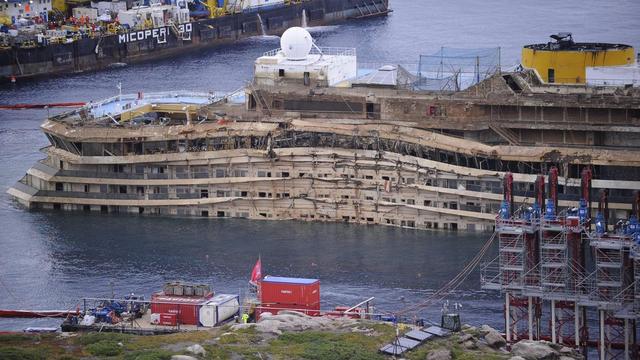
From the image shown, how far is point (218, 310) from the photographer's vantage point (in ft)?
234

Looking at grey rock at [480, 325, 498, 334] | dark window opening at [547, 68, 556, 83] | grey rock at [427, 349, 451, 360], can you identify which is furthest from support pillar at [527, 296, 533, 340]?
dark window opening at [547, 68, 556, 83]

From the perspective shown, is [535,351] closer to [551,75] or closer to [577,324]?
→ [577,324]

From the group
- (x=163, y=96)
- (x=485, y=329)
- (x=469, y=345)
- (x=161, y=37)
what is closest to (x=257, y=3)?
(x=161, y=37)

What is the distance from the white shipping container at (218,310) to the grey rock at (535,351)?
12.4m

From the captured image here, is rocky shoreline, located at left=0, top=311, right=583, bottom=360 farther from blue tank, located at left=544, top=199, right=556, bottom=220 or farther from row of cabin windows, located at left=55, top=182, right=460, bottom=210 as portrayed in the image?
row of cabin windows, located at left=55, top=182, right=460, bottom=210

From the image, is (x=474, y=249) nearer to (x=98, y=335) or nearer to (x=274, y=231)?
(x=274, y=231)

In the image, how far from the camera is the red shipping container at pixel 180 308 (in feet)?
234

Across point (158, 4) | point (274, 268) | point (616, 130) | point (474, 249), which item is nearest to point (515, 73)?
point (616, 130)

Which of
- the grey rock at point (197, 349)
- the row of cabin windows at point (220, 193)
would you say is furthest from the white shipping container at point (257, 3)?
the grey rock at point (197, 349)

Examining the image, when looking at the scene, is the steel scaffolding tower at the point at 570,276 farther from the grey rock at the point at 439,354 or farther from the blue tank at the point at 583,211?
the grey rock at the point at 439,354

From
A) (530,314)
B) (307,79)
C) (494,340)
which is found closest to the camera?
(494,340)

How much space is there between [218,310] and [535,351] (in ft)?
44.3

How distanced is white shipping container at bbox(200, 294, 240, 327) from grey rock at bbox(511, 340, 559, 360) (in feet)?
40.7

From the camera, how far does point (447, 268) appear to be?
270 feet
